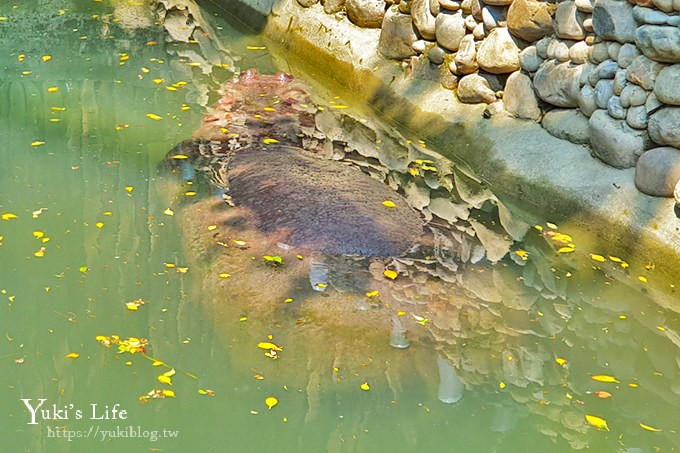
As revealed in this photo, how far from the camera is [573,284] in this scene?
636 centimetres

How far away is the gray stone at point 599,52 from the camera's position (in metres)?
7.25

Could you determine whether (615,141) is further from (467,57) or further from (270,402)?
(270,402)

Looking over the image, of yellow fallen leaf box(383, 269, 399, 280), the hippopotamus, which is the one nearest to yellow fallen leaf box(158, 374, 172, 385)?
the hippopotamus

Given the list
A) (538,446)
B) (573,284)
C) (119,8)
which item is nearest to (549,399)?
(538,446)

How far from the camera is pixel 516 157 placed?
7.68 meters

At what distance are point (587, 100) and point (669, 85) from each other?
92cm

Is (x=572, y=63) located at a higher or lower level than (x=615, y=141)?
higher

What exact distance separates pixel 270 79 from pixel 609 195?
13.6 ft

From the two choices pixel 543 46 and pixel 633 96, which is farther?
pixel 543 46

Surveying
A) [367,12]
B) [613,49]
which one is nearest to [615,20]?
[613,49]

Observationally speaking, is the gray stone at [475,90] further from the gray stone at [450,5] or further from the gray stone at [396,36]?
the gray stone at [396,36]

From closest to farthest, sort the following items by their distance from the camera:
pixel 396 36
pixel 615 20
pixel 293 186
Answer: pixel 293 186 < pixel 615 20 < pixel 396 36

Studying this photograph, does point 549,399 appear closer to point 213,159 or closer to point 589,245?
point 589,245

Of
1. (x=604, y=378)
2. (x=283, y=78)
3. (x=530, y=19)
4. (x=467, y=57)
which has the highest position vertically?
(x=530, y=19)
